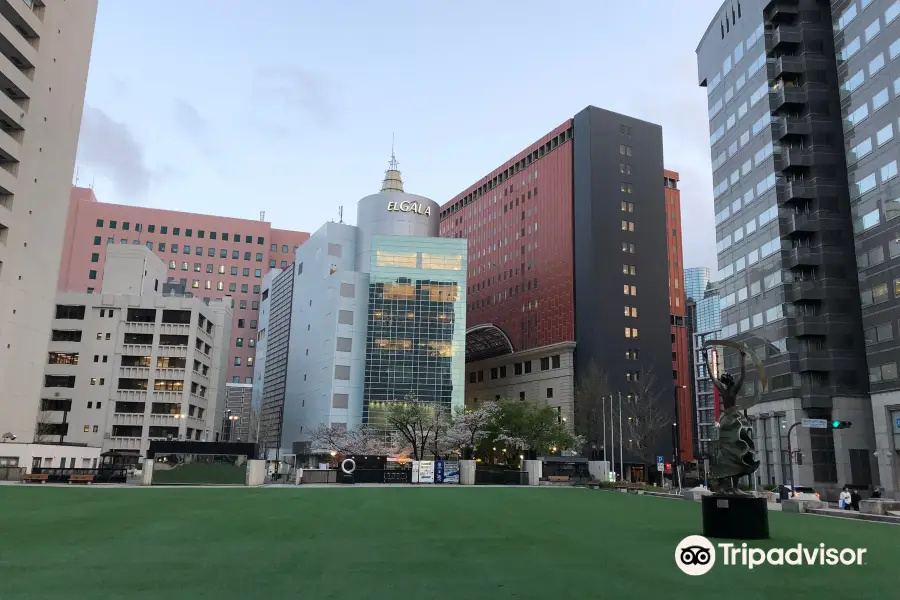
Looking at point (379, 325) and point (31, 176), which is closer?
point (31, 176)

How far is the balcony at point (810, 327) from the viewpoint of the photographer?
6981 centimetres

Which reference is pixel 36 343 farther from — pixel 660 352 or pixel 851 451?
pixel 660 352

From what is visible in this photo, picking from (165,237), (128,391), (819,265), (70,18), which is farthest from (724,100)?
(165,237)

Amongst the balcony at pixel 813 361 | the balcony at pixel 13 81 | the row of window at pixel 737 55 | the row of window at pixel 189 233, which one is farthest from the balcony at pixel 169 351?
the row of window at pixel 737 55

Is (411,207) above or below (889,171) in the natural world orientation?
above

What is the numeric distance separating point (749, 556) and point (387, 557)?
8249mm

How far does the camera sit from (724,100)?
289 feet

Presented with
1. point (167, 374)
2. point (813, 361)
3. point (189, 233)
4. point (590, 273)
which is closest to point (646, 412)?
point (590, 273)

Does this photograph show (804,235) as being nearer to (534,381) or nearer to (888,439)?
(888,439)

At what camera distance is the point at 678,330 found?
141m

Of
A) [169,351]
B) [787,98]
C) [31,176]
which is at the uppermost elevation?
[787,98]

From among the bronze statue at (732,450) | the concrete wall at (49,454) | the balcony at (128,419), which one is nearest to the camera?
the bronze statue at (732,450)

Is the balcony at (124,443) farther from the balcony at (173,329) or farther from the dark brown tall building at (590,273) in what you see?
the dark brown tall building at (590,273)

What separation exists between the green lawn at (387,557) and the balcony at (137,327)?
267ft
